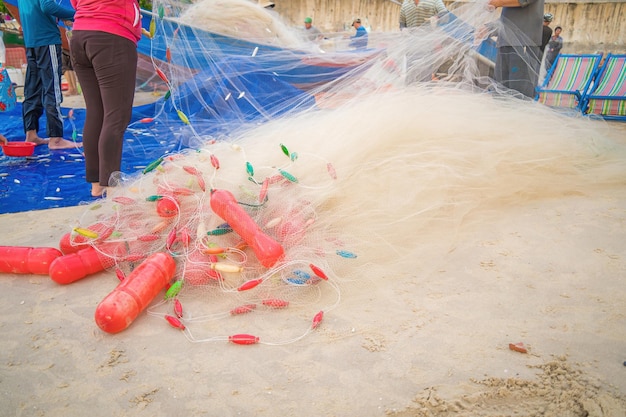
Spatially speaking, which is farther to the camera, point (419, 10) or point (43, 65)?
point (419, 10)

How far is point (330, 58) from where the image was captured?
185 inches

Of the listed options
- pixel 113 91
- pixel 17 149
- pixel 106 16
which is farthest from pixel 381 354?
pixel 17 149

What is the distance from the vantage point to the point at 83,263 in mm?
2168

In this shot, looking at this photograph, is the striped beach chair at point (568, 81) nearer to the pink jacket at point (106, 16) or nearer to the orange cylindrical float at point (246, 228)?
the pink jacket at point (106, 16)

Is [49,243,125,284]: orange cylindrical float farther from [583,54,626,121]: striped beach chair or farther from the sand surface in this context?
[583,54,626,121]: striped beach chair

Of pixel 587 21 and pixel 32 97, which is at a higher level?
pixel 587 21

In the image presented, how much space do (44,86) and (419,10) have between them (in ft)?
16.2

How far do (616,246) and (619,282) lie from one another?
0.45m

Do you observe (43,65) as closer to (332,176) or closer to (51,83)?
(51,83)

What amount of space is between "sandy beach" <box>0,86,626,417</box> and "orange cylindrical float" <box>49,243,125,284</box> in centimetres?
5

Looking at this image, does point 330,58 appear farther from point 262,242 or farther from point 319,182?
point 262,242

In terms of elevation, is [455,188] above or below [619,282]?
above

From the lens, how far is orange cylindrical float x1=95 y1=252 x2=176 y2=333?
1731mm

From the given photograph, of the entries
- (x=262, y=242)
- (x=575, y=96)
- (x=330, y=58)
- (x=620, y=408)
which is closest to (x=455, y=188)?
(x=262, y=242)
